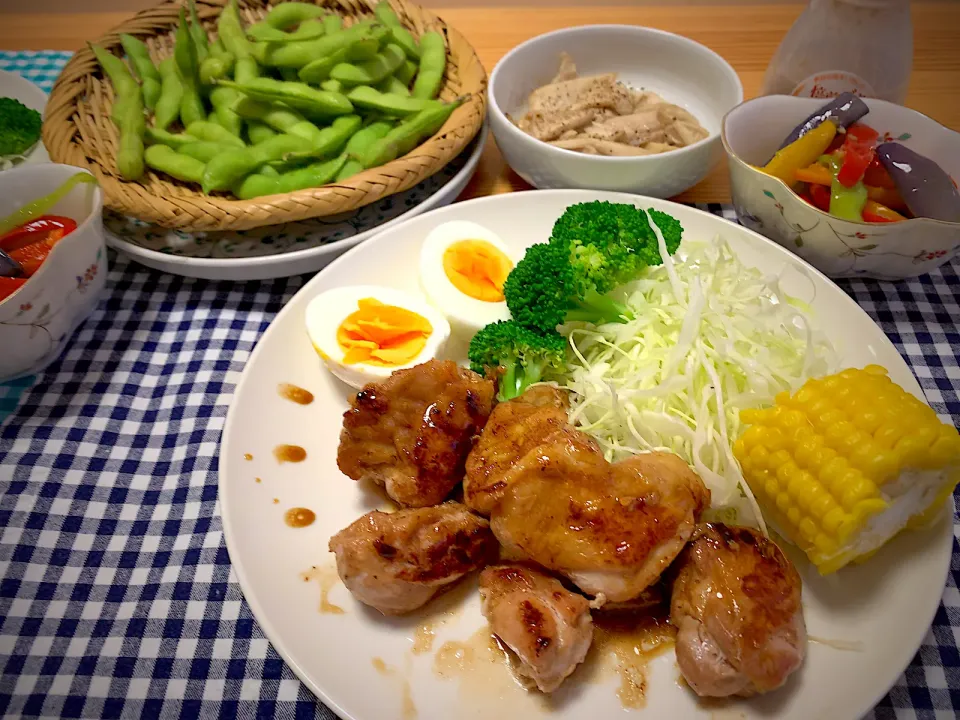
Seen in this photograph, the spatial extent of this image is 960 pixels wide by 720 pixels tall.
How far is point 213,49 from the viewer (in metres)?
2.96

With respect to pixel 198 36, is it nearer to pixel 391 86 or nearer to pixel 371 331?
pixel 391 86

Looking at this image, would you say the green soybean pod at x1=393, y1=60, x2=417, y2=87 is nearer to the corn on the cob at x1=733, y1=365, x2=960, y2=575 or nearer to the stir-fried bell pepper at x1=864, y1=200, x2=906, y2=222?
the stir-fried bell pepper at x1=864, y1=200, x2=906, y2=222

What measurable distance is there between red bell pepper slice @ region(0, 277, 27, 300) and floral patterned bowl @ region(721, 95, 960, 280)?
2.59 metres

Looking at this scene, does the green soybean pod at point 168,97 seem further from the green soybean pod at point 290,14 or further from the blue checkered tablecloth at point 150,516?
the blue checkered tablecloth at point 150,516

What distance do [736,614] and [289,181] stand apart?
2184 mm

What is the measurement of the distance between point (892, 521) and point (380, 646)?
4.20 feet

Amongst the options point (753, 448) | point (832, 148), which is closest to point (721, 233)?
point (832, 148)

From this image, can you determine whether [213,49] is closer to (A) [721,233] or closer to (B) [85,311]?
(B) [85,311]

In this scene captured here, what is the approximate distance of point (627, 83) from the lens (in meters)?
3.22

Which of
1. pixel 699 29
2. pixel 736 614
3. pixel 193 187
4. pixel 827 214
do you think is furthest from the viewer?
pixel 699 29

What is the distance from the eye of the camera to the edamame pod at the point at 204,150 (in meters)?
2.56

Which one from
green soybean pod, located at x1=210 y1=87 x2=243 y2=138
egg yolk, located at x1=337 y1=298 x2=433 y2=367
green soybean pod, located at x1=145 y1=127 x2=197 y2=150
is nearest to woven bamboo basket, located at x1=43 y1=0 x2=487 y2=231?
green soybean pod, located at x1=145 y1=127 x2=197 y2=150

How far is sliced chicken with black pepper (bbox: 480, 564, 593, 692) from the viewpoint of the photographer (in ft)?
4.51

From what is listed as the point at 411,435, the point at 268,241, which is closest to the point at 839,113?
the point at 411,435
